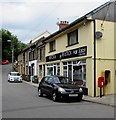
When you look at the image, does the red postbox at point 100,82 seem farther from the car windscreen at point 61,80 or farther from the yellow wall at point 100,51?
the car windscreen at point 61,80

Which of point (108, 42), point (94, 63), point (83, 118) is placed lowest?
point (83, 118)

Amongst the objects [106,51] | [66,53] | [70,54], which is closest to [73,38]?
[70,54]

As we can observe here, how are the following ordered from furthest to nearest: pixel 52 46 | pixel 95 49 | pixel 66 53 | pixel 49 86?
pixel 52 46
pixel 66 53
pixel 95 49
pixel 49 86

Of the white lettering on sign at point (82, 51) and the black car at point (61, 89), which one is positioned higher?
the white lettering on sign at point (82, 51)

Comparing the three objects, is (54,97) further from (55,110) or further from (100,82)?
(55,110)

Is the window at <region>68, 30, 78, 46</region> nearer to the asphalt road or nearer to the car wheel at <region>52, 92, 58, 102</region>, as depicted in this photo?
the car wheel at <region>52, 92, 58, 102</region>

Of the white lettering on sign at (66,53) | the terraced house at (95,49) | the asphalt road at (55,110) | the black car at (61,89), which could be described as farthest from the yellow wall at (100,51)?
the asphalt road at (55,110)

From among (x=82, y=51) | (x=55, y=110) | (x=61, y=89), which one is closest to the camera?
(x=55, y=110)

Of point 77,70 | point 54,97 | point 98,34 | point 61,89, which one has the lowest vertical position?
point 54,97

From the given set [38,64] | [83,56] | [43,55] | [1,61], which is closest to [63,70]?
[83,56]

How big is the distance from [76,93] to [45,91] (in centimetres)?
283

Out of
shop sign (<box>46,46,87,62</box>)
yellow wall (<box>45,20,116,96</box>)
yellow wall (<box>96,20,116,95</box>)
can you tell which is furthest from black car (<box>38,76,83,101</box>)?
shop sign (<box>46,46,87,62</box>)

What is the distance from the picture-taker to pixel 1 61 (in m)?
85.8

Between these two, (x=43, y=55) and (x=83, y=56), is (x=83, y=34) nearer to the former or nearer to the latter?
(x=83, y=56)
